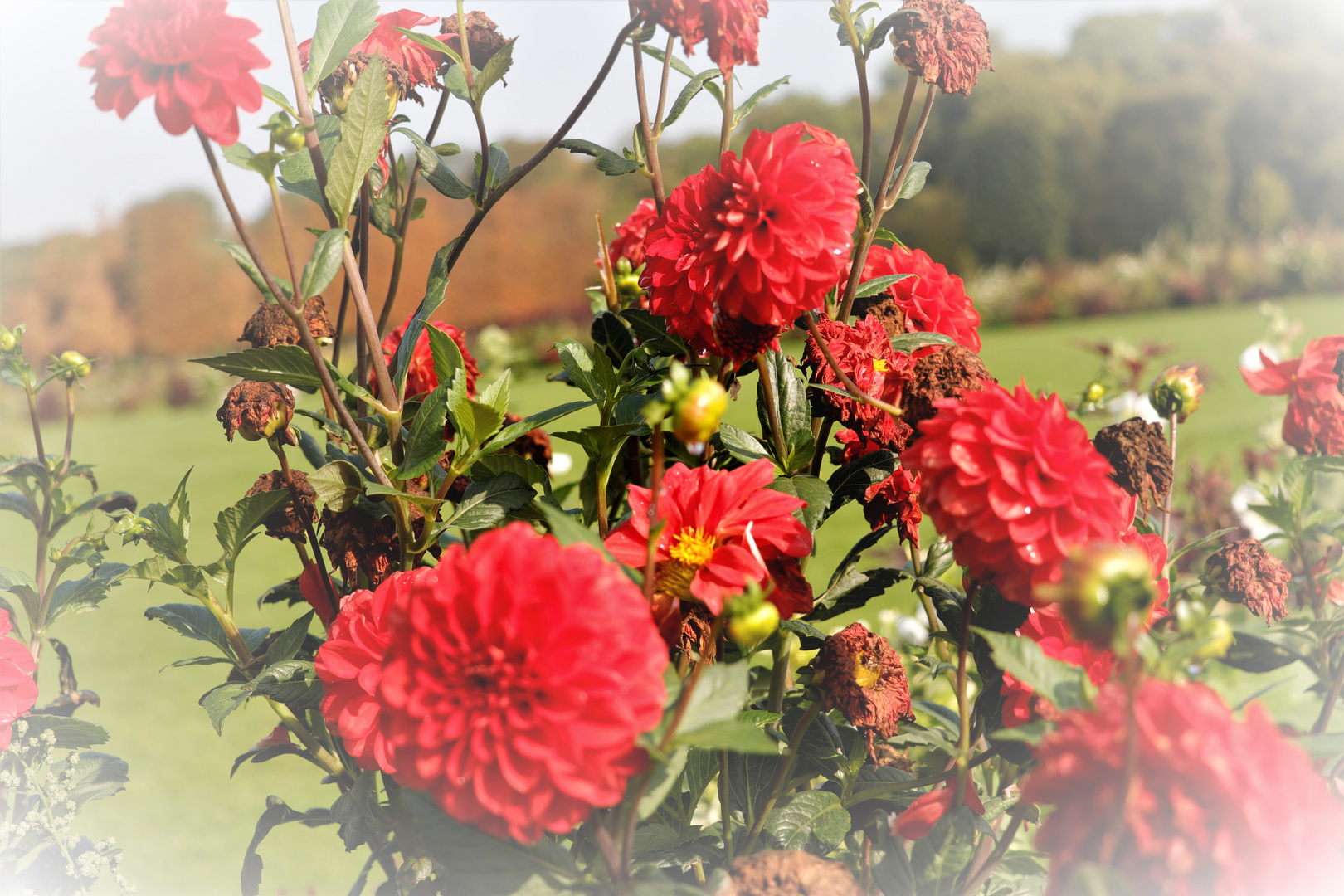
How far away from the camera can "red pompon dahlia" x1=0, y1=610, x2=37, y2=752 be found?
0.42 metres

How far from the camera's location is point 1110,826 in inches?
9.0

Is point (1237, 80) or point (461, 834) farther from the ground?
point (1237, 80)

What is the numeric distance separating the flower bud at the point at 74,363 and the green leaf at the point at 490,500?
30 centimetres

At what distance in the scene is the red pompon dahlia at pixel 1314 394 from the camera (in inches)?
18.6

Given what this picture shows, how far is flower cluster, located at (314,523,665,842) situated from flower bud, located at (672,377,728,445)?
0.15ft

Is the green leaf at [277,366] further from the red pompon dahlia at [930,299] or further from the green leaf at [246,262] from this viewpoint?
the red pompon dahlia at [930,299]

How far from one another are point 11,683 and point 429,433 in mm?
270

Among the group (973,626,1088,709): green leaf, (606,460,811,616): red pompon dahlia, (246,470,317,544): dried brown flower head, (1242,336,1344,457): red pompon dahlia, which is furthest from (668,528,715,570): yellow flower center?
(1242,336,1344,457): red pompon dahlia

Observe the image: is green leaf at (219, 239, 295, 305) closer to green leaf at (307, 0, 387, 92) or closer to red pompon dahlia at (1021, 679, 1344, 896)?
green leaf at (307, 0, 387, 92)

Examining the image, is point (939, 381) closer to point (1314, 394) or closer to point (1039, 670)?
point (1039, 670)

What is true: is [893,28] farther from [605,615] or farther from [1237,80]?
[1237,80]

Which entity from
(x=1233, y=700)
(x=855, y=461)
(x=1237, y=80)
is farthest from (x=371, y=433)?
(x=1237, y=80)

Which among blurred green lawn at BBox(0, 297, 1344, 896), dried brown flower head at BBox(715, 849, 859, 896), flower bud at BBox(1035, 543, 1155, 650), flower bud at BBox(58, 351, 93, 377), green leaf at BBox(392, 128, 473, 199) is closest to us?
flower bud at BBox(1035, 543, 1155, 650)

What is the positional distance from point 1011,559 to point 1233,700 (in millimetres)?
462
